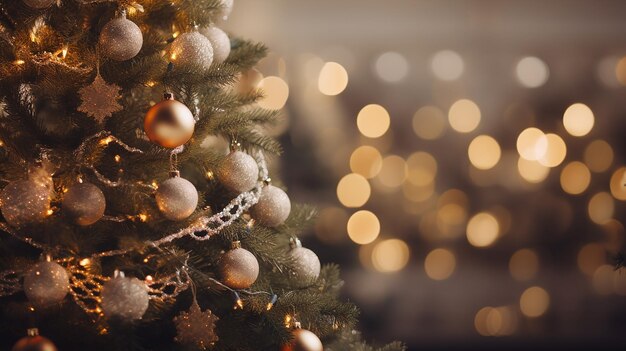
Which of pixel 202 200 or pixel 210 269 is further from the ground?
pixel 202 200

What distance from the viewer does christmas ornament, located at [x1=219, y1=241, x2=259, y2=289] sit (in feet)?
3.34

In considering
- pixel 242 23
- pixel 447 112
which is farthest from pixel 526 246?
pixel 242 23

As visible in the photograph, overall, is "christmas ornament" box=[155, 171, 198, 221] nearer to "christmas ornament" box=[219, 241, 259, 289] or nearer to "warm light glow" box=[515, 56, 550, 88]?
"christmas ornament" box=[219, 241, 259, 289]

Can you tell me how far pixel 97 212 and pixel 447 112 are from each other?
2747 millimetres

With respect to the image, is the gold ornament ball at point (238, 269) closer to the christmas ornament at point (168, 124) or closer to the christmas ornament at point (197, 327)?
the christmas ornament at point (197, 327)

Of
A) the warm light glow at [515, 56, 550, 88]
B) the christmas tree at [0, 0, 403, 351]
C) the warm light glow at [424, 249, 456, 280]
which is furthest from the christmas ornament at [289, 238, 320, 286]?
the warm light glow at [515, 56, 550, 88]

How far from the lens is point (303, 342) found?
3.32ft

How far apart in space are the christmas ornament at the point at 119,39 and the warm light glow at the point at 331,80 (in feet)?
8.10

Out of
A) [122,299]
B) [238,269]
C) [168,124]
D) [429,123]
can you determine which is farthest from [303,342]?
[429,123]

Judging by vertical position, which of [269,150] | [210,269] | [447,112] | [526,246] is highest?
[447,112]

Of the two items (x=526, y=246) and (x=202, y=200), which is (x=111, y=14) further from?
(x=526, y=246)

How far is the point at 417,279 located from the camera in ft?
11.1

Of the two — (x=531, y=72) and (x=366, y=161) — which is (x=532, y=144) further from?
(x=366, y=161)

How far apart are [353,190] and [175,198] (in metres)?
2.35
